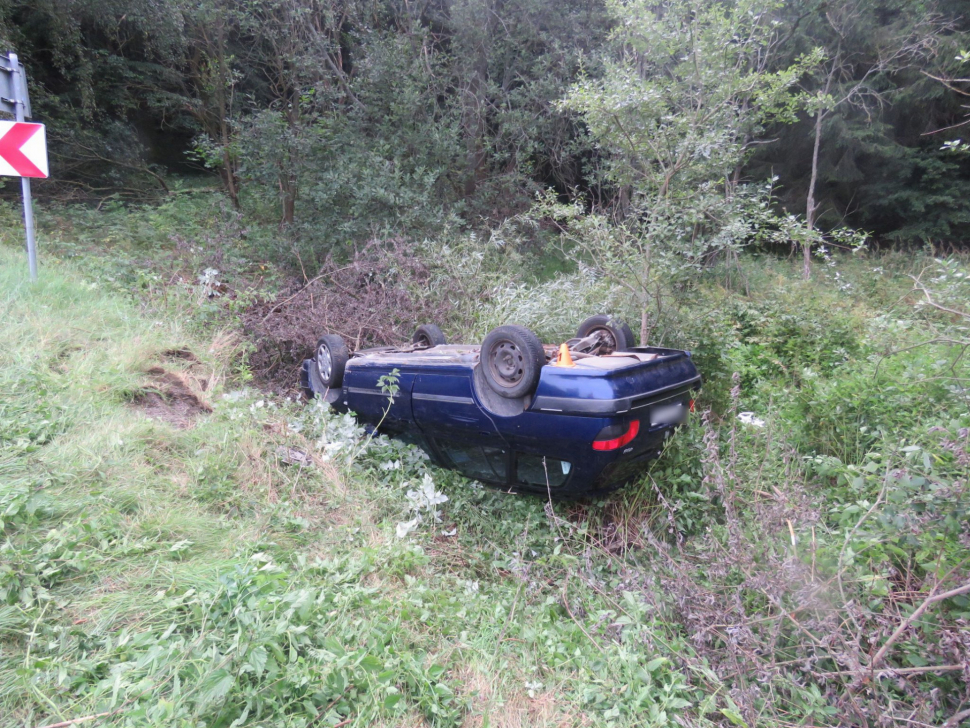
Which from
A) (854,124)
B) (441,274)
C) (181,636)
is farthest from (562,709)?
(854,124)

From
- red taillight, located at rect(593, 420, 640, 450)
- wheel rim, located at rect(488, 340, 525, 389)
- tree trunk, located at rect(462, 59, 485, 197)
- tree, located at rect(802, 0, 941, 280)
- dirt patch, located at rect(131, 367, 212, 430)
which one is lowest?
red taillight, located at rect(593, 420, 640, 450)

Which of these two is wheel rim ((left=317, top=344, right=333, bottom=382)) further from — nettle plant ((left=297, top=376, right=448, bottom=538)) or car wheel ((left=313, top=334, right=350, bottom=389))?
nettle plant ((left=297, top=376, right=448, bottom=538))

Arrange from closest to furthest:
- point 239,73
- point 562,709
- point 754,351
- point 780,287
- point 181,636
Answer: point 181,636 < point 562,709 < point 754,351 < point 780,287 < point 239,73

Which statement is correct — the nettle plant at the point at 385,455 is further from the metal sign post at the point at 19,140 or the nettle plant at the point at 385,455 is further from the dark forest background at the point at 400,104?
the dark forest background at the point at 400,104

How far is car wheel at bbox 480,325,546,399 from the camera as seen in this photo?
3.78 meters

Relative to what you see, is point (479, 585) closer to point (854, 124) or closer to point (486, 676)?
point (486, 676)

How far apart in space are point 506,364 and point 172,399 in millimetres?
2865

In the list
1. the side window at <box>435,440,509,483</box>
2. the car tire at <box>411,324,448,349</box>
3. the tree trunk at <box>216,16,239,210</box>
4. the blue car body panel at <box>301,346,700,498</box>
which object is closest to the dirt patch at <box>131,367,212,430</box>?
the blue car body panel at <box>301,346,700,498</box>

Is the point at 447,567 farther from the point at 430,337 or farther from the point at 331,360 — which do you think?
the point at 430,337

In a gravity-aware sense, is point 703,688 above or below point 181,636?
below

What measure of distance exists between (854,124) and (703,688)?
607 inches

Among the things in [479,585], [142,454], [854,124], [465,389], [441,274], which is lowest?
[479,585]

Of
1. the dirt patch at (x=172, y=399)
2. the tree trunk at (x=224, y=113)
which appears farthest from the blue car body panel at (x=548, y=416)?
the tree trunk at (x=224, y=113)

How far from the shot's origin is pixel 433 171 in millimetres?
10523
